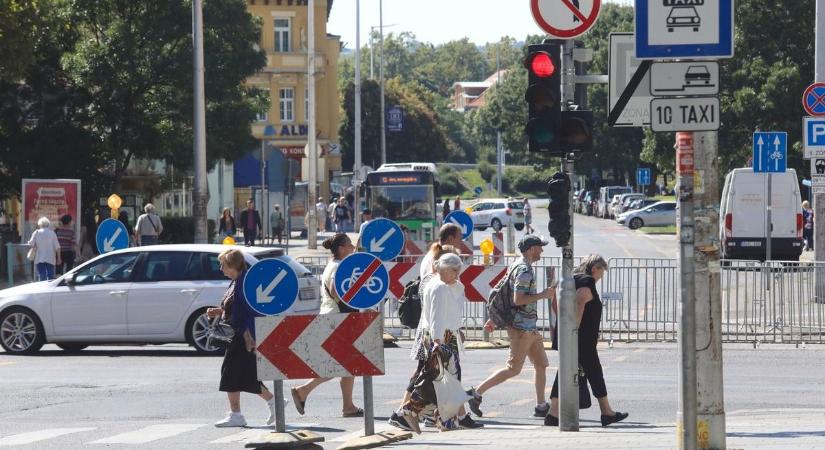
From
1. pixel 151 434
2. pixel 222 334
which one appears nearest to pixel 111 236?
pixel 222 334

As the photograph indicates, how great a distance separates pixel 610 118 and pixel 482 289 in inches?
355

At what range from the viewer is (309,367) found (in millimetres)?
10625

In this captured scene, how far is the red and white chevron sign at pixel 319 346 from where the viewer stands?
34.5ft

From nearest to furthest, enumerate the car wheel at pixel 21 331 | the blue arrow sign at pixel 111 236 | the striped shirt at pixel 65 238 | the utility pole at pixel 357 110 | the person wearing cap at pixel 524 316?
the person wearing cap at pixel 524 316 < the car wheel at pixel 21 331 < the blue arrow sign at pixel 111 236 < the striped shirt at pixel 65 238 < the utility pole at pixel 357 110

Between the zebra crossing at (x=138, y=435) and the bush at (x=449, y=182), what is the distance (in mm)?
105086

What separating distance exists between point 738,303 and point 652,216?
1827 inches

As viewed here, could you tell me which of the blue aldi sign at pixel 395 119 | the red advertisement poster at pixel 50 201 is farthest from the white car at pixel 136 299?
the blue aldi sign at pixel 395 119

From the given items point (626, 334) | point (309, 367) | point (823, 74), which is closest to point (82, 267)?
point (626, 334)

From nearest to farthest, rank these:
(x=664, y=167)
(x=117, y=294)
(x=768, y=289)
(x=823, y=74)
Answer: (x=117, y=294), (x=768, y=289), (x=823, y=74), (x=664, y=167)

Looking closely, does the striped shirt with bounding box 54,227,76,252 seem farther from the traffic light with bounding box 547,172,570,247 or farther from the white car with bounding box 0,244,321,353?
the traffic light with bounding box 547,172,570,247

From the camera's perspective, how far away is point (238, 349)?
12750 mm

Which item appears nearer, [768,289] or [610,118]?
[610,118]

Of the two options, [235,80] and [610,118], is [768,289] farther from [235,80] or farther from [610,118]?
[235,80]

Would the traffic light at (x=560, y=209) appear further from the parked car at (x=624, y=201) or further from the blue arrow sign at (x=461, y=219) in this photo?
the parked car at (x=624, y=201)
